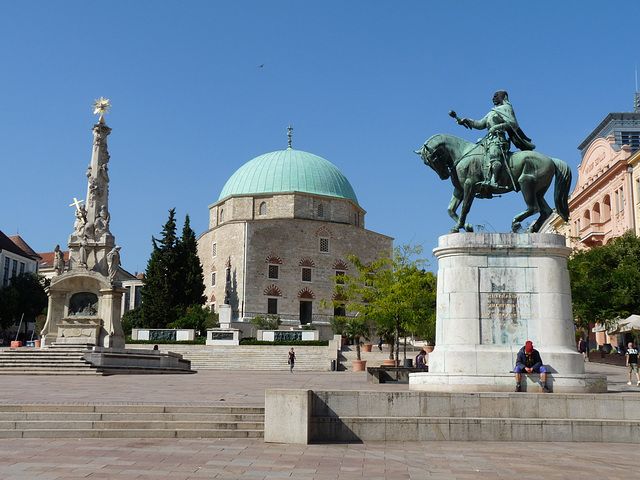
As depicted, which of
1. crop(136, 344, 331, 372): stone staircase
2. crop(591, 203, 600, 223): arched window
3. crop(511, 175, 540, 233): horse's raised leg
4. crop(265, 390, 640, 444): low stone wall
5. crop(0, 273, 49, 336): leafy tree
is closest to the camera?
crop(265, 390, 640, 444): low stone wall

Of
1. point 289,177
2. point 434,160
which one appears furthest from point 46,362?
point 289,177

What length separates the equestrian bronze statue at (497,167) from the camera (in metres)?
12.1

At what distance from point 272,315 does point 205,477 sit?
47921 millimetres

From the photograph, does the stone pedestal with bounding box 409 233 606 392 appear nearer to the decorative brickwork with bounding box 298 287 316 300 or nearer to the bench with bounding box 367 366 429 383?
the bench with bounding box 367 366 429 383

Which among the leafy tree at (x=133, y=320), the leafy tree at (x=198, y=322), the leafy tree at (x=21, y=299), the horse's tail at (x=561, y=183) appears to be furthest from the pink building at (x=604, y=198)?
the leafy tree at (x=21, y=299)

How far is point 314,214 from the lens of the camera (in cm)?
6094

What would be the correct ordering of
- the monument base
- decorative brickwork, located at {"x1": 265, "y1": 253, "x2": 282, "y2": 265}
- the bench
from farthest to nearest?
decorative brickwork, located at {"x1": 265, "y1": 253, "x2": 282, "y2": 265} < the bench < the monument base

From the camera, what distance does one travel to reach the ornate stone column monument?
26047mm

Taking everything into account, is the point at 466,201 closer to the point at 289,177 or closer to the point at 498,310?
the point at 498,310

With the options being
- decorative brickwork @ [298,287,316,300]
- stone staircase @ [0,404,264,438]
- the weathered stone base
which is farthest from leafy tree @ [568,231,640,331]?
decorative brickwork @ [298,287,316,300]

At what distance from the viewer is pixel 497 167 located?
12109mm

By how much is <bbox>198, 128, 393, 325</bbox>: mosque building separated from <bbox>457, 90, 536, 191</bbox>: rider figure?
4314 cm

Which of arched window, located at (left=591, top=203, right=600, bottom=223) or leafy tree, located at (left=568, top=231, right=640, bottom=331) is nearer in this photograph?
leafy tree, located at (left=568, top=231, right=640, bottom=331)

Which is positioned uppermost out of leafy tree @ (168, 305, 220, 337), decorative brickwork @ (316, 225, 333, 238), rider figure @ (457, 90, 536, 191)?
decorative brickwork @ (316, 225, 333, 238)
